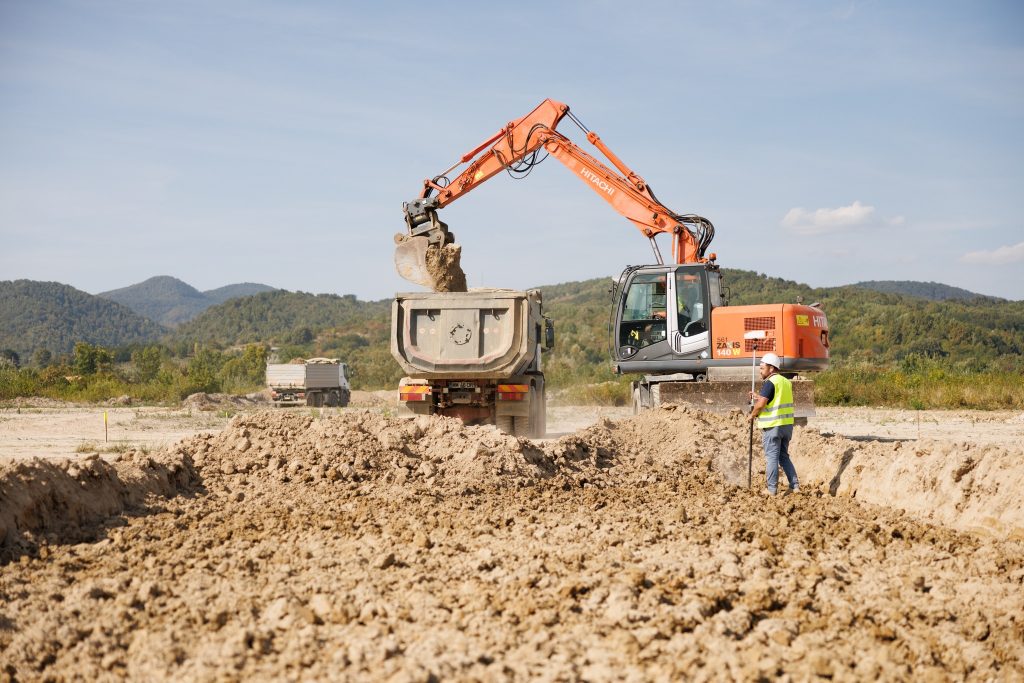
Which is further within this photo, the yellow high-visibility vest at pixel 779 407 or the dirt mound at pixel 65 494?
the yellow high-visibility vest at pixel 779 407

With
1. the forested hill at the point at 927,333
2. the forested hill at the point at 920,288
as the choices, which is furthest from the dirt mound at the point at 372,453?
the forested hill at the point at 920,288

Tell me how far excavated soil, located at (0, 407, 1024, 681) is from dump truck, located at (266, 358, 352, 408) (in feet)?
71.7

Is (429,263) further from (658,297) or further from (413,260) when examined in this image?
(658,297)

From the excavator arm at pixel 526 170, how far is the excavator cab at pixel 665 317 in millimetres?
708

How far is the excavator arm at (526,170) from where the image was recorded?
1521 centimetres

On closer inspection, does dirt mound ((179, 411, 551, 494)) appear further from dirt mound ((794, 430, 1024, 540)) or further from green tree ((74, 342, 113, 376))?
green tree ((74, 342, 113, 376))

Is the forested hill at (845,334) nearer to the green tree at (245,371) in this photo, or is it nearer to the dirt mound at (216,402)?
the green tree at (245,371)

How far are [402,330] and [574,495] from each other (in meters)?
5.00

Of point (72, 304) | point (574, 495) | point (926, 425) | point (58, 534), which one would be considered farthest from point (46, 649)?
point (72, 304)

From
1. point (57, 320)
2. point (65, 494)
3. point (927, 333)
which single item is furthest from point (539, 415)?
point (57, 320)

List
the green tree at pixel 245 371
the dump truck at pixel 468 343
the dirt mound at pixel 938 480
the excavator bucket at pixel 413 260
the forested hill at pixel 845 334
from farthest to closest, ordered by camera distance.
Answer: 1. the green tree at pixel 245 371
2. the forested hill at pixel 845 334
3. the excavator bucket at pixel 413 260
4. the dump truck at pixel 468 343
5. the dirt mound at pixel 938 480

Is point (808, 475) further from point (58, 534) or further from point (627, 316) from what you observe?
point (58, 534)

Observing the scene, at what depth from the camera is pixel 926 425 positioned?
19.2 m

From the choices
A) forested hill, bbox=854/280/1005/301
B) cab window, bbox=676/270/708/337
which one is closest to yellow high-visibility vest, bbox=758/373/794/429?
cab window, bbox=676/270/708/337
